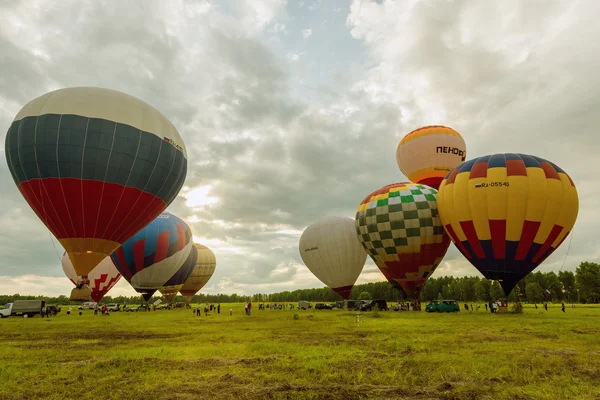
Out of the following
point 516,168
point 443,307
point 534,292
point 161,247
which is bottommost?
point 534,292

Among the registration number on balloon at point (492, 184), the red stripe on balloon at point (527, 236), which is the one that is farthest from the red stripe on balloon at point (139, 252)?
the red stripe on balloon at point (527, 236)

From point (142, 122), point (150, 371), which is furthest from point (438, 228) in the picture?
point (150, 371)

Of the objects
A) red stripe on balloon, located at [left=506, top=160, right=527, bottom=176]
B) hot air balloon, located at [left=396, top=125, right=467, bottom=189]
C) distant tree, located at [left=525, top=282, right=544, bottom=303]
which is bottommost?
distant tree, located at [left=525, top=282, right=544, bottom=303]

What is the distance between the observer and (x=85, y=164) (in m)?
20.9

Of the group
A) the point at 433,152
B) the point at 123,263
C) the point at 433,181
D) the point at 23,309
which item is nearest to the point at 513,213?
the point at 433,181

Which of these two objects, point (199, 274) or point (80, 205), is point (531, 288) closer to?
point (199, 274)

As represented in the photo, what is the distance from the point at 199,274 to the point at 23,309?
1179 inches

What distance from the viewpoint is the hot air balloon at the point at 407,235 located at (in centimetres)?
3066

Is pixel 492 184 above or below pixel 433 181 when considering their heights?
below

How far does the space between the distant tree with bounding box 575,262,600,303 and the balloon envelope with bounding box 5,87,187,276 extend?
92.6m

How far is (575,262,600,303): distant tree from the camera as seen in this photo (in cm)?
7688

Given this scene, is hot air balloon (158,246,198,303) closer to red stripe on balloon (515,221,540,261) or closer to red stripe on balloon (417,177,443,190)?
red stripe on balloon (417,177,443,190)

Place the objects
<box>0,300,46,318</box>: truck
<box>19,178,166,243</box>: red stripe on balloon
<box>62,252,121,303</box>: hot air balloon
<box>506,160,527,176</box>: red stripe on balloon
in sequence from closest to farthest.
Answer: <box>19,178,166,243</box>: red stripe on balloon < <box>506,160,527,176</box>: red stripe on balloon < <box>0,300,46,318</box>: truck < <box>62,252,121,303</box>: hot air balloon

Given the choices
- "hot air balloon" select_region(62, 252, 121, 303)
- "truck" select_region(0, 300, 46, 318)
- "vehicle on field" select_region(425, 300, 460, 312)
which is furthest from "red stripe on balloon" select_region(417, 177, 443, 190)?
"hot air balloon" select_region(62, 252, 121, 303)
